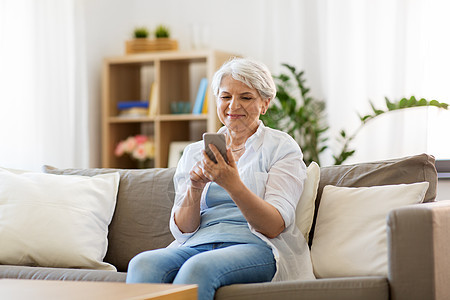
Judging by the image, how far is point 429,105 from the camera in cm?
335

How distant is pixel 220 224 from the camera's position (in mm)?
2207

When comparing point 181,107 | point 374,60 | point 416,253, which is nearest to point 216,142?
point 416,253

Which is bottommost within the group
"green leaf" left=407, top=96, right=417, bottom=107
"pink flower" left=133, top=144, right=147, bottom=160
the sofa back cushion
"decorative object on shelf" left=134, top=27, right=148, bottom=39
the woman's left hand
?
"pink flower" left=133, top=144, right=147, bottom=160

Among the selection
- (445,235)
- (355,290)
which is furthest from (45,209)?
(445,235)

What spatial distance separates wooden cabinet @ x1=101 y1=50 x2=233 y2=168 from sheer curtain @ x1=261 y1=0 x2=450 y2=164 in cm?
55

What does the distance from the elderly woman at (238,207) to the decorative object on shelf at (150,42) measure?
86.9 inches

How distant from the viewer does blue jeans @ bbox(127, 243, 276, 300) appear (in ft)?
6.27

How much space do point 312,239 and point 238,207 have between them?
0.41 meters

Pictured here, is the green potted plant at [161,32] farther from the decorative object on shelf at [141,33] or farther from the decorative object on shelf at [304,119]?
the decorative object on shelf at [304,119]

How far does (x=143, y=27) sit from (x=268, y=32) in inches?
35.6

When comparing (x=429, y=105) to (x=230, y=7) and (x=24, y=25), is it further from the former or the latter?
(x=24, y=25)

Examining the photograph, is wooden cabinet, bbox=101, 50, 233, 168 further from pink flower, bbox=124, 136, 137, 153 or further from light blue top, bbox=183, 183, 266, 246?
light blue top, bbox=183, 183, 266, 246

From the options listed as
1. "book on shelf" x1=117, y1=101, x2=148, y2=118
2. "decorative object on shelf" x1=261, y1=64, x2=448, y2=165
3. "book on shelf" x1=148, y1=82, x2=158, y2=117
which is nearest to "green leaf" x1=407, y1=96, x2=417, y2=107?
"decorative object on shelf" x1=261, y1=64, x2=448, y2=165

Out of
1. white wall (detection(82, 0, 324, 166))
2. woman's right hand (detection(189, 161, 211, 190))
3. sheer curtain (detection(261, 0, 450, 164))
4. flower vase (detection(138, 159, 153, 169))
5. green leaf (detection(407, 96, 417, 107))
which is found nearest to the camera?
woman's right hand (detection(189, 161, 211, 190))
